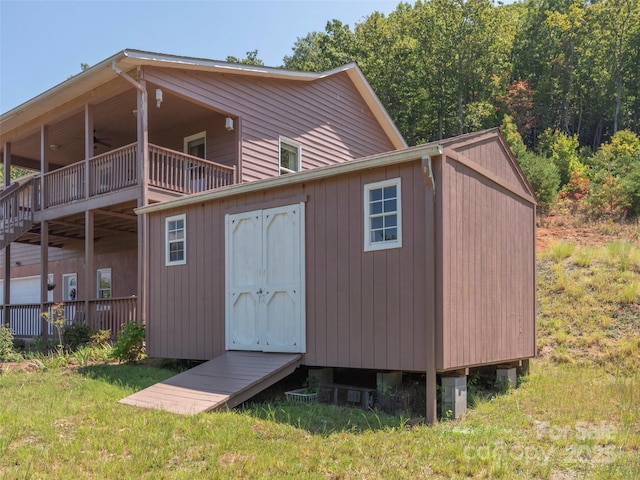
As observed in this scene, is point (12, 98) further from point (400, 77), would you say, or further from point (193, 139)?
point (400, 77)

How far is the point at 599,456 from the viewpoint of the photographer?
5.97 metres

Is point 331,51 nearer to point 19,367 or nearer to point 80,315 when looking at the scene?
point 80,315

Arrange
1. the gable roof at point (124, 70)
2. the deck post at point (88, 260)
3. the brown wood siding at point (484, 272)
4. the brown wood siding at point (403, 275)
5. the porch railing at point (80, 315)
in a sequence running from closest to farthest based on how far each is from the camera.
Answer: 1. the brown wood siding at point (403, 275)
2. the brown wood siding at point (484, 272)
3. the gable roof at point (124, 70)
4. the porch railing at point (80, 315)
5. the deck post at point (88, 260)

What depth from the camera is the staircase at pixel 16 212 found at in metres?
15.7

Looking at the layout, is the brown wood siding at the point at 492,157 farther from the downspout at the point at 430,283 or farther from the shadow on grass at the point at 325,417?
the shadow on grass at the point at 325,417

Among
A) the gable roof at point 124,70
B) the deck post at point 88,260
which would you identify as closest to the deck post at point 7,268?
the gable roof at point 124,70

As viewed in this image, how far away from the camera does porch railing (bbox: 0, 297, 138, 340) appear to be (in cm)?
1280

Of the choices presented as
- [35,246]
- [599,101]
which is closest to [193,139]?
[35,246]

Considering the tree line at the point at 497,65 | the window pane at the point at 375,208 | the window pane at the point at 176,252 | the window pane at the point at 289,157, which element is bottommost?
the window pane at the point at 176,252

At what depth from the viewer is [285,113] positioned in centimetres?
1638

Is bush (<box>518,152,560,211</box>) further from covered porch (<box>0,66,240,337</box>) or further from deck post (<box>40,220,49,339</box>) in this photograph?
deck post (<box>40,220,49,339</box>)

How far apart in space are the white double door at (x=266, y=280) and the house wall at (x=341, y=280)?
0.16 m

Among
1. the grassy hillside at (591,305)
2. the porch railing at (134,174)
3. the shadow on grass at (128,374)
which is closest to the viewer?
the shadow on grass at (128,374)

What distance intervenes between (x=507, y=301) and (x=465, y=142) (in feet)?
9.19
